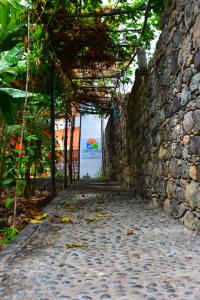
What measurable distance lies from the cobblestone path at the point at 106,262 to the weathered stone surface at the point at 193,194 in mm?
240

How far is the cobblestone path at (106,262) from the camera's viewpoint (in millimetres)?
2012

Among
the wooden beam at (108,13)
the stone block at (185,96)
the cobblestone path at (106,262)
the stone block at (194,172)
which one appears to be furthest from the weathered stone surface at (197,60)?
the wooden beam at (108,13)

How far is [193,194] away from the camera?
346cm

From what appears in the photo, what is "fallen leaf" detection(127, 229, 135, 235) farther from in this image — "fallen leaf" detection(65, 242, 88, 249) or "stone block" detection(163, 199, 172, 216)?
"stone block" detection(163, 199, 172, 216)

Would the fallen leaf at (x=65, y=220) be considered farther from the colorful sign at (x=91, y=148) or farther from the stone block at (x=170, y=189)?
the colorful sign at (x=91, y=148)

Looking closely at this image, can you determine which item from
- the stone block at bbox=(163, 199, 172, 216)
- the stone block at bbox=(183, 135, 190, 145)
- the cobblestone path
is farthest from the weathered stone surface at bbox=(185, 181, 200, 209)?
the stone block at bbox=(163, 199, 172, 216)

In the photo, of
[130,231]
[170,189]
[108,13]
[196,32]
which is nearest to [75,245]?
[130,231]

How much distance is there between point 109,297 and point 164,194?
110 inches

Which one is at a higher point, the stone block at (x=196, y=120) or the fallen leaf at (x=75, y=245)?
the stone block at (x=196, y=120)

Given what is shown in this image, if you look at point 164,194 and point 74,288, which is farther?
point 164,194

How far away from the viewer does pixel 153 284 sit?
6.92 ft

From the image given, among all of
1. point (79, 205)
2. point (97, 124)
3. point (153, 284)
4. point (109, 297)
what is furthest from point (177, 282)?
point (97, 124)

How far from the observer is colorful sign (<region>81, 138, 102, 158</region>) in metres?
20.3

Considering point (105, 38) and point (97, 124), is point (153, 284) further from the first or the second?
point (97, 124)
